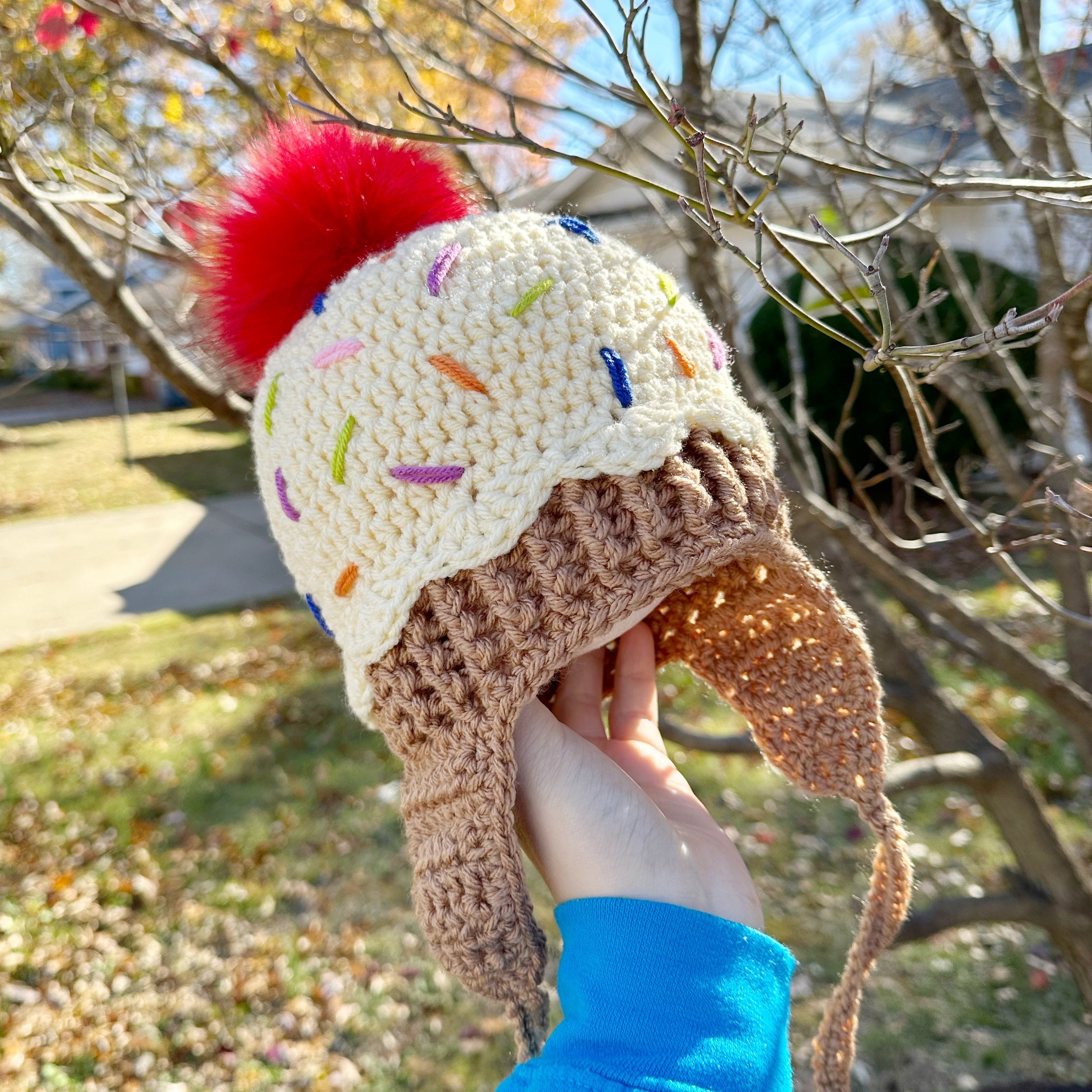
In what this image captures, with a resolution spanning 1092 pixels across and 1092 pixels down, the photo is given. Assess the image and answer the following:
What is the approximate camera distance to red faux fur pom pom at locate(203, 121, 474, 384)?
123cm

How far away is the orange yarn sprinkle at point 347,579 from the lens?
118 cm

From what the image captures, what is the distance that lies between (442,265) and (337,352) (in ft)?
0.61

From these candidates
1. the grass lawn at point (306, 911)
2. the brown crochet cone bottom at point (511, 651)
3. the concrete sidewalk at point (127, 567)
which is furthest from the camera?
the concrete sidewalk at point (127, 567)

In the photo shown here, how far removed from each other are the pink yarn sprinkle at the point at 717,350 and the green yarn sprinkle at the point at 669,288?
76 millimetres

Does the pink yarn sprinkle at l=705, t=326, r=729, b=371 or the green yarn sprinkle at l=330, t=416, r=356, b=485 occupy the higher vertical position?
the pink yarn sprinkle at l=705, t=326, r=729, b=371

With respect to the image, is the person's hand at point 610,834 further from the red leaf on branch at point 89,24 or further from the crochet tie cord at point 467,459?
the red leaf on branch at point 89,24

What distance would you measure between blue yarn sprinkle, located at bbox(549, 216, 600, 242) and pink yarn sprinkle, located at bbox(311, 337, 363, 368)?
1.13 feet

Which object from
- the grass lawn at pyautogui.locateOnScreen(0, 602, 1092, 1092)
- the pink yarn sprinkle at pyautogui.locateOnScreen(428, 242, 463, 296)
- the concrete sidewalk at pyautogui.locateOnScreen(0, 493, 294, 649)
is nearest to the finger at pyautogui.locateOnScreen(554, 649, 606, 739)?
the pink yarn sprinkle at pyautogui.locateOnScreen(428, 242, 463, 296)

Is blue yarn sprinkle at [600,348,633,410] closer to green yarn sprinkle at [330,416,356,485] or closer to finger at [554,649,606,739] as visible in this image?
green yarn sprinkle at [330,416,356,485]

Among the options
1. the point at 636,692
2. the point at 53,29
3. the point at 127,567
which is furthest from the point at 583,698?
the point at 127,567

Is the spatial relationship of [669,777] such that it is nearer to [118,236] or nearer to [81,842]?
[118,236]

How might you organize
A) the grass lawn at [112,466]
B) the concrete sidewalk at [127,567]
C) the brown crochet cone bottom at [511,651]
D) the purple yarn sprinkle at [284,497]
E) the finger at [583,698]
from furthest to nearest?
the grass lawn at [112,466] < the concrete sidewalk at [127,567] < the finger at [583,698] < the purple yarn sprinkle at [284,497] < the brown crochet cone bottom at [511,651]

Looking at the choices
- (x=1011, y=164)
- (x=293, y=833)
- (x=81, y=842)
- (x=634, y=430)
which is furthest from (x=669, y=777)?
(x=81, y=842)

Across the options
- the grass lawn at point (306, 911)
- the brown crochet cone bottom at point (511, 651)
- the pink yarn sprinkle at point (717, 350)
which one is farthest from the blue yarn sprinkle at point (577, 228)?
the grass lawn at point (306, 911)
